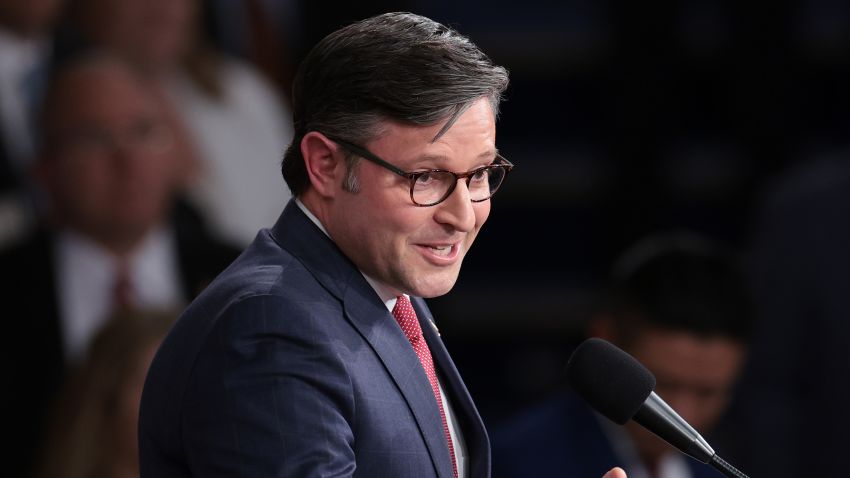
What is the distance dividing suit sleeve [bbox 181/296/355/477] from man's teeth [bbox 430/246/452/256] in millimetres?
135

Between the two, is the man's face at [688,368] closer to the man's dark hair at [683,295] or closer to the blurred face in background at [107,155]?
the man's dark hair at [683,295]

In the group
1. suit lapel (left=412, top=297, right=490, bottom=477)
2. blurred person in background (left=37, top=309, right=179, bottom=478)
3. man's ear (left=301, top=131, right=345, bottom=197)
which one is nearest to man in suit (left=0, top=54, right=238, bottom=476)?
blurred person in background (left=37, top=309, right=179, bottom=478)

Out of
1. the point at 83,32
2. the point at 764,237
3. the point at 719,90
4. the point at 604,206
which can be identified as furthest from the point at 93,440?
the point at 719,90

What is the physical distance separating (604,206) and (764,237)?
3.17ft

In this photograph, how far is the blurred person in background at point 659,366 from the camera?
2.45 meters

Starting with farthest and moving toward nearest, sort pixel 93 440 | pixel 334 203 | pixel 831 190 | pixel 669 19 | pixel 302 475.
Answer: pixel 669 19
pixel 831 190
pixel 93 440
pixel 334 203
pixel 302 475

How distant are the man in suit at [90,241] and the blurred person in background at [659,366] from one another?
0.98 metres

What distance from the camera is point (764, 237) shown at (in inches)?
127

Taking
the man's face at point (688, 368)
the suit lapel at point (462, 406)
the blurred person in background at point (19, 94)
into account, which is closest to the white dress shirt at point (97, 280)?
the blurred person in background at point (19, 94)

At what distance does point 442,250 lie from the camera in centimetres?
138

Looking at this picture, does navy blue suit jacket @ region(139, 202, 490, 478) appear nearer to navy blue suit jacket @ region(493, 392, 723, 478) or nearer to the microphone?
the microphone

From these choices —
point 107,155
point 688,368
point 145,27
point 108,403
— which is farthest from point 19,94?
point 688,368

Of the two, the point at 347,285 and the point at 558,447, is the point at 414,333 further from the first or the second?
the point at 558,447

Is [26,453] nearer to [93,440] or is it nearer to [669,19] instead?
[93,440]
